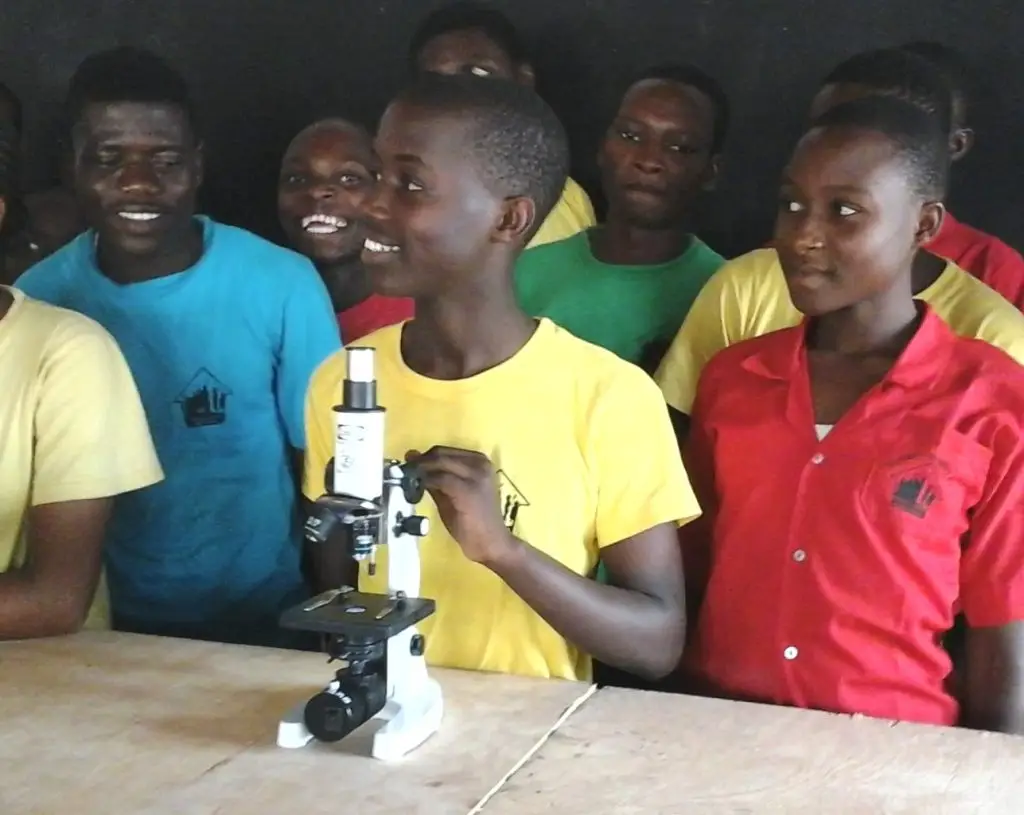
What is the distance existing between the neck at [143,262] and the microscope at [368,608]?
41.9 inches

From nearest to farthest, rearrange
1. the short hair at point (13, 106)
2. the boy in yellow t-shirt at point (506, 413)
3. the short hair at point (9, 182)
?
the boy in yellow t-shirt at point (506, 413)
the short hair at point (9, 182)
the short hair at point (13, 106)

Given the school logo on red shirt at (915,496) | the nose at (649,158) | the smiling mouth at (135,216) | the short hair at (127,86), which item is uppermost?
the short hair at (127,86)

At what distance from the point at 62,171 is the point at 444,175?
69.8 inches

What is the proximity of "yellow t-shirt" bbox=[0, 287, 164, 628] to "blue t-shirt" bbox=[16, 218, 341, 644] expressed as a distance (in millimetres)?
410

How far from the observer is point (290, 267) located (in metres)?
2.34

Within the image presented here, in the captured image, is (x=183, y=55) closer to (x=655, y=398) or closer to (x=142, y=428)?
(x=142, y=428)

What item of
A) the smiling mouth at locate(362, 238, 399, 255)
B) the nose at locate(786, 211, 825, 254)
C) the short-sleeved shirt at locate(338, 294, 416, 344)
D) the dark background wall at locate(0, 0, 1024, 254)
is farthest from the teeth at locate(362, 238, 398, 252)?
A: the dark background wall at locate(0, 0, 1024, 254)

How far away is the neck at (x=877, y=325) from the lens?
1831mm

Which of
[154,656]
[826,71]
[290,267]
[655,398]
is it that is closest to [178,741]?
[154,656]

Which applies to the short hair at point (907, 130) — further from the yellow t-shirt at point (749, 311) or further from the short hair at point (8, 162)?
the short hair at point (8, 162)

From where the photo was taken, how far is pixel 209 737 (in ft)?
4.64

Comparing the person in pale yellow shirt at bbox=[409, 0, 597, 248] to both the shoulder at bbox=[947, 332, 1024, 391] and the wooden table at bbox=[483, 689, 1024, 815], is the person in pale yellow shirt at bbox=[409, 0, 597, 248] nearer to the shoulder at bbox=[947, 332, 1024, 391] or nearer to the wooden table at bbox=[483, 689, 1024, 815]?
the shoulder at bbox=[947, 332, 1024, 391]

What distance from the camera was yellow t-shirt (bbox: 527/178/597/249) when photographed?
268 centimetres

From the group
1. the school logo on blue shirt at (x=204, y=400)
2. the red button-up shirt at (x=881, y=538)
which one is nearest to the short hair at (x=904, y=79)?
the red button-up shirt at (x=881, y=538)
